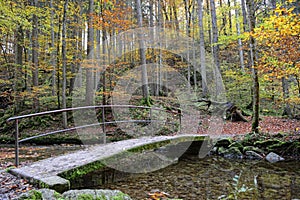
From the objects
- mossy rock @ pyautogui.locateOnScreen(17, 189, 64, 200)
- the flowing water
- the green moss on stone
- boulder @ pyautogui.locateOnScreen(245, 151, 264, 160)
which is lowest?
the flowing water

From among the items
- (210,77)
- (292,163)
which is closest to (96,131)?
(292,163)

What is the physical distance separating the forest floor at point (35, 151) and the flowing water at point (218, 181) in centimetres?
184

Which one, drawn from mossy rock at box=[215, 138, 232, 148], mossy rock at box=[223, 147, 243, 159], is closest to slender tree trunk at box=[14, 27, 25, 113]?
mossy rock at box=[215, 138, 232, 148]

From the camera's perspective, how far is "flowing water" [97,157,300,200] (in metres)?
4.51

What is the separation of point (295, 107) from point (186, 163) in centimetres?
905

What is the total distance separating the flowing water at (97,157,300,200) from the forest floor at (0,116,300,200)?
1838mm

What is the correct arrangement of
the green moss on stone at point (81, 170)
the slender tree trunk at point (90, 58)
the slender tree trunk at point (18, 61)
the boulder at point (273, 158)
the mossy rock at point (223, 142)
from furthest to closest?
the slender tree trunk at point (18, 61) < the slender tree trunk at point (90, 58) < the mossy rock at point (223, 142) < the boulder at point (273, 158) < the green moss on stone at point (81, 170)

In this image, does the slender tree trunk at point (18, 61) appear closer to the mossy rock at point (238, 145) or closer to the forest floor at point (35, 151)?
the forest floor at point (35, 151)

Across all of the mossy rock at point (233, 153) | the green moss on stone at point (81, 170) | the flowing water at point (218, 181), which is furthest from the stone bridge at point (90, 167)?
the mossy rock at point (233, 153)

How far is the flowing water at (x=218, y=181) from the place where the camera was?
4.51 m

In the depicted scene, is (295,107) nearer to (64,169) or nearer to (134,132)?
(134,132)

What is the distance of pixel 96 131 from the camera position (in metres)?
11.3

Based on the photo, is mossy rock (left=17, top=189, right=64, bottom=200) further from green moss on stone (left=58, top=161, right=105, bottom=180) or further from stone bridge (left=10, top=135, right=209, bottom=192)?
green moss on stone (left=58, top=161, right=105, bottom=180)

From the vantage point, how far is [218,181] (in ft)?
17.6
